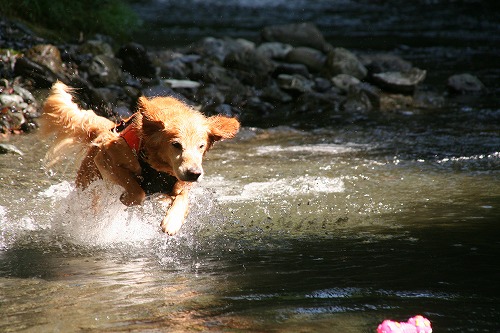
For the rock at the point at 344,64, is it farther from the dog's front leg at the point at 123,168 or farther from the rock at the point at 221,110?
the dog's front leg at the point at 123,168

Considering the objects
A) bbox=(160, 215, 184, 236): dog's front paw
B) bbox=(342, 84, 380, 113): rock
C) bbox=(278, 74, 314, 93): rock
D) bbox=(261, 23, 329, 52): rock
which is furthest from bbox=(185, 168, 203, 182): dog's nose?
bbox=(261, 23, 329, 52): rock

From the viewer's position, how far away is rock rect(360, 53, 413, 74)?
14.2m

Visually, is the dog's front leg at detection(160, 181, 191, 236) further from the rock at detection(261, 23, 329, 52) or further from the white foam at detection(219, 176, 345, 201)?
the rock at detection(261, 23, 329, 52)

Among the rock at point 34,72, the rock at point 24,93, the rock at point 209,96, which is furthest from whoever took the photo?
the rock at point 209,96

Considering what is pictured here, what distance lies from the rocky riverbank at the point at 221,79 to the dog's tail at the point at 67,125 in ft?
10.00

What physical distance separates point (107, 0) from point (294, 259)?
1056 centimetres

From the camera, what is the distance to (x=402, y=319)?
3822 mm

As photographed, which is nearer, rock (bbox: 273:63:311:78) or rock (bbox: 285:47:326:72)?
rock (bbox: 273:63:311:78)

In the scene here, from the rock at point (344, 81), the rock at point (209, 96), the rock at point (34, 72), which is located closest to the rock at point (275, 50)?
the rock at point (344, 81)

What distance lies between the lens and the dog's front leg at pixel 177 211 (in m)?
5.01

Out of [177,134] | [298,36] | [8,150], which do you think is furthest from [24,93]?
[298,36]

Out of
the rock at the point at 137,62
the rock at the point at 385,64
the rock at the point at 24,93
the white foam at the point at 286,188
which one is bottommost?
the rock at the point at 385,64

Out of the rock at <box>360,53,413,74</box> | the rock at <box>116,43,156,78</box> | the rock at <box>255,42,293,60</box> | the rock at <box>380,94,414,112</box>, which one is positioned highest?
the rock at <box>116,43,156,78</box>

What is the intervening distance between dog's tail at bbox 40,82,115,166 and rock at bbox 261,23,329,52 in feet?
33.7
